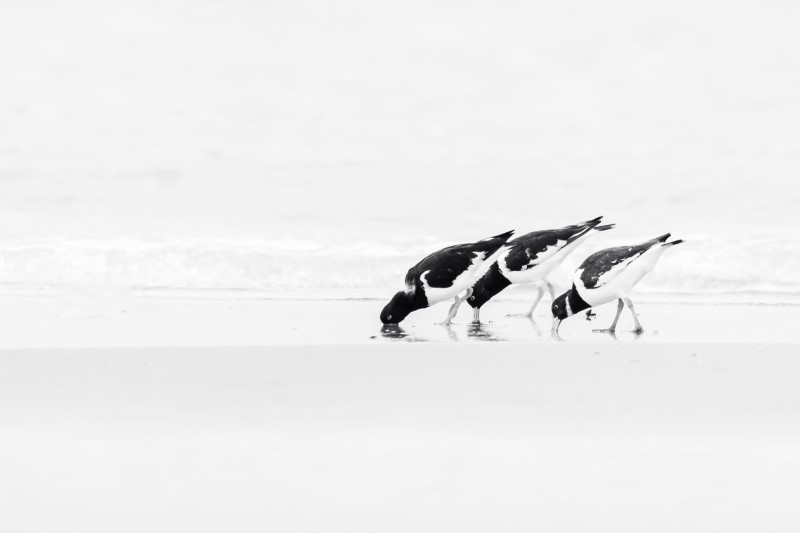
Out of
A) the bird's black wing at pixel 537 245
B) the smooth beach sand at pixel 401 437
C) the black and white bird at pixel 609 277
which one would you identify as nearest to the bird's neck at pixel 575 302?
the black and white bird at pixel 609 277

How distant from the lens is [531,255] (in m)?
10.1

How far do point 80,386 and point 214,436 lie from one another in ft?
4.89

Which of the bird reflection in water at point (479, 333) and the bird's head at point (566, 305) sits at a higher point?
the bird's head at point (566, 305)

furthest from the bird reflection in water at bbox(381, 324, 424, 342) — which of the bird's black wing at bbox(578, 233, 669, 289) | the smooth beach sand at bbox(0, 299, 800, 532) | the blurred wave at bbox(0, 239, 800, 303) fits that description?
the blurred wave at bbox(0, 239, 800, 303)

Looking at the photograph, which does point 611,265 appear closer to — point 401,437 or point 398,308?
point 398,308

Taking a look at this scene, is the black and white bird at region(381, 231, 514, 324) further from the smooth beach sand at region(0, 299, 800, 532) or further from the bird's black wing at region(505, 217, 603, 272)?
the smooth beach sand at region(0, 299, 800, 532)

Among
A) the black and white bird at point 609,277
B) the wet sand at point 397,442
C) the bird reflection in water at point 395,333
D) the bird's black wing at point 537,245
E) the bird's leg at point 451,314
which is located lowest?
the wet sand at point 397,442

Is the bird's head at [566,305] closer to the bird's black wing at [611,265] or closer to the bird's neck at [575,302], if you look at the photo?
the bird's neck at [575,302]

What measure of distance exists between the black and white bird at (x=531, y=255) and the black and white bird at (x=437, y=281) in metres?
0.63

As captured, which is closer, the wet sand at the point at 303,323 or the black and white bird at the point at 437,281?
the wet sand at the point at 303,323

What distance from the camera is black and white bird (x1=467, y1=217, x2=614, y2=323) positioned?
32.9 feet

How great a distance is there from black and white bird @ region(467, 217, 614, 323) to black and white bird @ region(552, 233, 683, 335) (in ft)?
4.18

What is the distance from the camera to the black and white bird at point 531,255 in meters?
10.0

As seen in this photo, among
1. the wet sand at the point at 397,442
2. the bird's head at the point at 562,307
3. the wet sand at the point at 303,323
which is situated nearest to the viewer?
the wet sand at the point at 397,442
